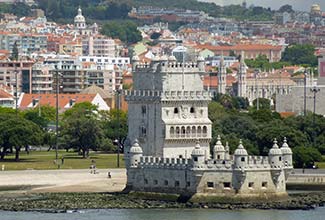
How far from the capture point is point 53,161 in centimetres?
10056

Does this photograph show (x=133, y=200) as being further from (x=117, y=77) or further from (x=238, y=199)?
(x=117, y=77)

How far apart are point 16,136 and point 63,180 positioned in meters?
14.2

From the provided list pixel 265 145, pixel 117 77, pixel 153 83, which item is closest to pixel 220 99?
pixel 117 77

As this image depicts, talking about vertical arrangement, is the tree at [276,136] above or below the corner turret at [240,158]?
below

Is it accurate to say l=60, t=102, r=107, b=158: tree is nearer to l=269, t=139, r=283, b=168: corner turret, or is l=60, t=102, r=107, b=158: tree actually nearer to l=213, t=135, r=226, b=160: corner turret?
l=213, t=135, r=226, b=160: corner turret

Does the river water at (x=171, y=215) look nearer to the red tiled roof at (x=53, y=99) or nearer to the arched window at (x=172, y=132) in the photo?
the arched window at (x=172, y=132)

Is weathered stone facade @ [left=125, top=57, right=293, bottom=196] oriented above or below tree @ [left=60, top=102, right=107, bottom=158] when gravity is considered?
above

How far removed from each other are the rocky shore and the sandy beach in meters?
2.89

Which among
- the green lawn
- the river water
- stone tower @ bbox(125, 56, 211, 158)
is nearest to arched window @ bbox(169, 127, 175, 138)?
stone tower @ bbox(125, 56, 211, 158)

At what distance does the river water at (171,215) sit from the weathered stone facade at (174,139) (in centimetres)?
270

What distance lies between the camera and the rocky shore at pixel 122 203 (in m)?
77.6

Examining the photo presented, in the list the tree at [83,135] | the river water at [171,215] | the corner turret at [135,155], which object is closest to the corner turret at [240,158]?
the river water at [171,215]

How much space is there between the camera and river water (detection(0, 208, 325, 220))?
74.6m

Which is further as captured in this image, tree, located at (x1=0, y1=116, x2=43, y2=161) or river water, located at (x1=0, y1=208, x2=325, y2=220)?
tree, located at (x1=0, y1=116, x2=43, y2=161)
